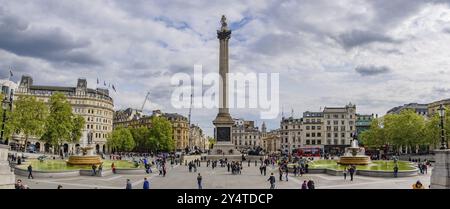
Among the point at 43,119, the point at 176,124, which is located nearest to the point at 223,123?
the point at 43,119

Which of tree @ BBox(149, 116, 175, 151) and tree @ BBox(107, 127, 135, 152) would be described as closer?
tree @ BBox(107, 127, 135, 152)

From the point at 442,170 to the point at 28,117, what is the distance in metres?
73.1

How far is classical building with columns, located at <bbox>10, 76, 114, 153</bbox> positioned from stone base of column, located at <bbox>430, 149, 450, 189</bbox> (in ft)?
390

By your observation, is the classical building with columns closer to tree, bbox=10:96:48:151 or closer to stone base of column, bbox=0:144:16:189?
tree, bbox=10:96:48:151

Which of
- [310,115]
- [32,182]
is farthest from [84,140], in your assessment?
[32,182]

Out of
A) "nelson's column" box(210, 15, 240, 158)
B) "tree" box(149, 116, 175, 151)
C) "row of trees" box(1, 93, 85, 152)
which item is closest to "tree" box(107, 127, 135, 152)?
"tree" box(149, 116, 175, 151)

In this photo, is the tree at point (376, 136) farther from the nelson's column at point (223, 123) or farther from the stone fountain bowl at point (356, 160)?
the stone fountain bowl at point (356, 160)

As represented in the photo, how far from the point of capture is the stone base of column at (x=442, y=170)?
83.2 feet

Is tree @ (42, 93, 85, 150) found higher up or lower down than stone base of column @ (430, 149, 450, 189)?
higher up

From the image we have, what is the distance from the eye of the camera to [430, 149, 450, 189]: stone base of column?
25.4 meters

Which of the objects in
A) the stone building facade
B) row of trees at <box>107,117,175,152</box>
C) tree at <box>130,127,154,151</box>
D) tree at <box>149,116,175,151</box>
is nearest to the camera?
row of trees at <box>107,117,175,152</box>

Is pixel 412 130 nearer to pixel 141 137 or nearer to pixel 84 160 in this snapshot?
pixel 84 160

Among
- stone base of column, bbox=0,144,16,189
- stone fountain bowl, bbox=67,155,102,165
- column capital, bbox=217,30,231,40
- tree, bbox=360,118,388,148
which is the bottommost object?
stone fountain bowl, bbox=67,155,102,165
